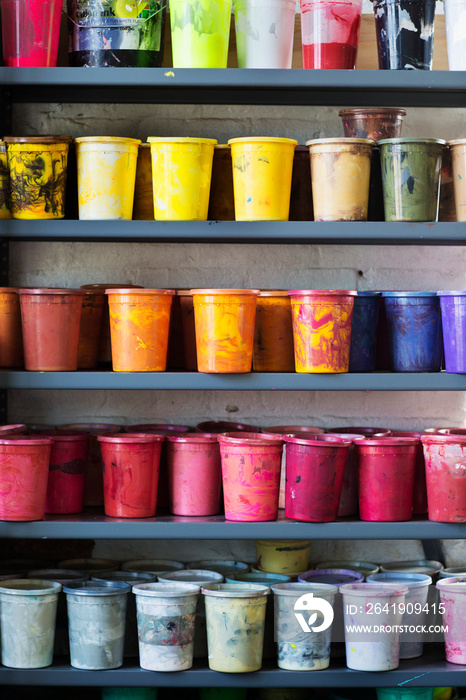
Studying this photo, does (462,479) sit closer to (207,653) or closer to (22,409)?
(207,653)

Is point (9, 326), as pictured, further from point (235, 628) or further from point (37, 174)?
point (235, 628)

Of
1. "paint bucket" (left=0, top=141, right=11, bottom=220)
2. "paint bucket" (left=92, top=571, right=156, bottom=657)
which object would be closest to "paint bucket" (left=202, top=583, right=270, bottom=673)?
"paint bucket" (left=92, top=571, right=156, bottom=657)

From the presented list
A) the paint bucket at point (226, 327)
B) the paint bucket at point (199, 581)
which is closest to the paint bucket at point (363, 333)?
the paint bucket at point (226, 327)

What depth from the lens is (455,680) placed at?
2359mm

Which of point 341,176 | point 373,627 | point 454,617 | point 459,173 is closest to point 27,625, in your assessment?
point 373,627

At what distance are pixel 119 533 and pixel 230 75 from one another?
1.45 m

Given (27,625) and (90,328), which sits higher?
(90,328)

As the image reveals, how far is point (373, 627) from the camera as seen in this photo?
2289mm

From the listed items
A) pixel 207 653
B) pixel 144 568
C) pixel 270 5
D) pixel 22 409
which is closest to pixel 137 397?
pixel 22 409

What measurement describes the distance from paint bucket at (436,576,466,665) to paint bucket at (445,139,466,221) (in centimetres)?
116

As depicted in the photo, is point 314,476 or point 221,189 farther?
point 221,189

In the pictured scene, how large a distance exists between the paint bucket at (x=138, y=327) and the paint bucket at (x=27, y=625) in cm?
73

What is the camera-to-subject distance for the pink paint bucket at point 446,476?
7.63 feet

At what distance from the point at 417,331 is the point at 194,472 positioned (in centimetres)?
84
